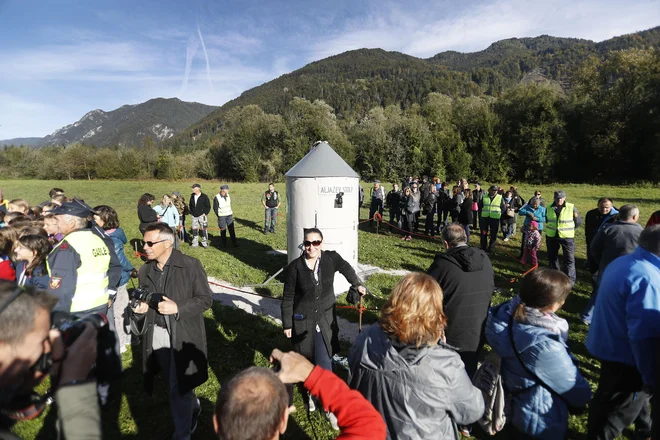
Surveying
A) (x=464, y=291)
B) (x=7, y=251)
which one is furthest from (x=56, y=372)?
(x=7, y=251)

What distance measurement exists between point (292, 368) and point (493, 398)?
5.85 ft

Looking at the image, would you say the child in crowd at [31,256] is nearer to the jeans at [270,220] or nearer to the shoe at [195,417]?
the shoe at [195,417]

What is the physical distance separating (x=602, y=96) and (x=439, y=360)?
4727 cm

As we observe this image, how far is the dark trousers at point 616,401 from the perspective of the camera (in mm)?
2727

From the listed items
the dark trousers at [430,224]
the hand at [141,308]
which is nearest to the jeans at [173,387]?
the hand at [141,308]

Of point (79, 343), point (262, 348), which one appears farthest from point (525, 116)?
point (79, 343)

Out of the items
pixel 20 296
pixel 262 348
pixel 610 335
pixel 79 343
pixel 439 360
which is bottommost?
pixel 262 348

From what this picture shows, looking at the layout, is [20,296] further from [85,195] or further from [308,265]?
Answer: [85,195]

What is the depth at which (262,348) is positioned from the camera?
5277 millimetres

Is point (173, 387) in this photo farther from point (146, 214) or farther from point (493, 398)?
point (146, 214)

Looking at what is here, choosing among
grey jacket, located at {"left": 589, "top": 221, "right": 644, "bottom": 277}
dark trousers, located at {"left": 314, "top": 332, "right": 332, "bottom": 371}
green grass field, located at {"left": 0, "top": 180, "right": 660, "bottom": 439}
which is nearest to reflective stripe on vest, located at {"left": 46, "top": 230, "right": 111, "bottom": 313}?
green grass field, located at {"left": 0, "top": 180, "right": 660, "bottom": 439}

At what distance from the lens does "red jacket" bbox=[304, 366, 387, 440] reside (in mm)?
1547

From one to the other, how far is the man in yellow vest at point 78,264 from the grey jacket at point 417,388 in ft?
9.61

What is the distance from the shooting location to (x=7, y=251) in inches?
164
